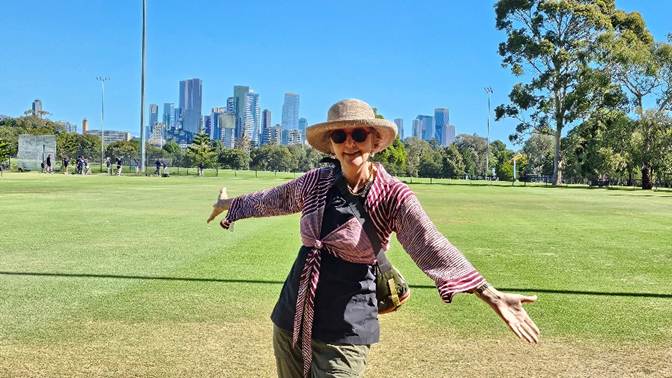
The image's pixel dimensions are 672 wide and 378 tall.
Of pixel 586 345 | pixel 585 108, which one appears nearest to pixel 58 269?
pixel 586 345

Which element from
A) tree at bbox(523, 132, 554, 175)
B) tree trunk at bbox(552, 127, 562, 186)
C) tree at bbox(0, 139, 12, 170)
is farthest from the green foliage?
tree at bbox(523, 132, 554, 175)

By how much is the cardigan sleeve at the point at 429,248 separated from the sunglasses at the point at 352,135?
38 centimetres

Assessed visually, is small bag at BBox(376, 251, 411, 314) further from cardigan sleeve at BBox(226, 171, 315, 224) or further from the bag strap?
cardigan sleeve at BBox(226, 171, 315, 224)

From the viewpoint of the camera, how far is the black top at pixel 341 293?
10.6 ft

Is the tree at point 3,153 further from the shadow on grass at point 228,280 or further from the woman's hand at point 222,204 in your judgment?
the woman's hand at point 222,204

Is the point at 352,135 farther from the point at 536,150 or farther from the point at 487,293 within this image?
the point at 536,150

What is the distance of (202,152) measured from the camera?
94.1 meters

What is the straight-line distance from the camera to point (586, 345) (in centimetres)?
622

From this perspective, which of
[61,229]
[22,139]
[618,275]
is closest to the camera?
[618,275]

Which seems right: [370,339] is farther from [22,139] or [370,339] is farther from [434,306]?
[22,139]

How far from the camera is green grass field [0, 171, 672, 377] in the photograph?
550 cm

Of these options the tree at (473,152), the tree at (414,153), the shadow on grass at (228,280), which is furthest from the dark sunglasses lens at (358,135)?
the tree at (473,152)

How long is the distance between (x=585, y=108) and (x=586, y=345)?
61.3 meters

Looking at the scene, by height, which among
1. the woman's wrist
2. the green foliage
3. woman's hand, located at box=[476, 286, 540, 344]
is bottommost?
woman's hand, located at box=[476, 286, 540, 344]
